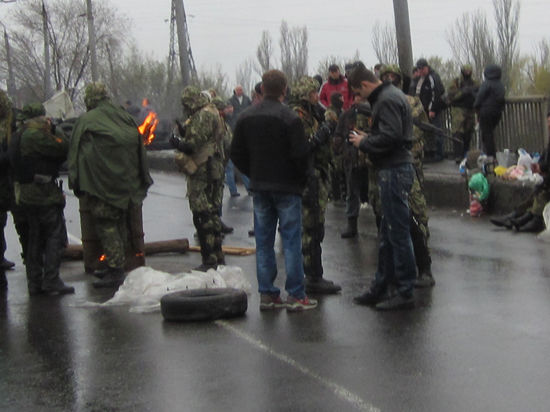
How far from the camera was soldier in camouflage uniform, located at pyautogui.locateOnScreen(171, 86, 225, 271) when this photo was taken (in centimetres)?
1113

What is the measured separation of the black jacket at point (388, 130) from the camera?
8211 mm

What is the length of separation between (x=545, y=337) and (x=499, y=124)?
35.5ft

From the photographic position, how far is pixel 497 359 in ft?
22.4

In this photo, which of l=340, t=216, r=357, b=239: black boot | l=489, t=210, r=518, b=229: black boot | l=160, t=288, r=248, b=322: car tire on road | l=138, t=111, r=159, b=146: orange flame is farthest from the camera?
l=340, t=216, r=357, b=239: black boot

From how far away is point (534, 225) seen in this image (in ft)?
42.5

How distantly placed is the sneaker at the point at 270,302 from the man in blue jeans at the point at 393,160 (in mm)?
831

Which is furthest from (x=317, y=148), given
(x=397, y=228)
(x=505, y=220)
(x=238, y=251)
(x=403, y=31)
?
(x=403, y=31)

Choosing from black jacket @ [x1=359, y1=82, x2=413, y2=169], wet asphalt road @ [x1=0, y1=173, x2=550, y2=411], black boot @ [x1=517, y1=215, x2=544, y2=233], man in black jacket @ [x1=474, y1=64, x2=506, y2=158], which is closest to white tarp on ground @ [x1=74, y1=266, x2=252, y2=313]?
wet asphalt road @ [x1=0, y1=173, x2=550, y2=411]

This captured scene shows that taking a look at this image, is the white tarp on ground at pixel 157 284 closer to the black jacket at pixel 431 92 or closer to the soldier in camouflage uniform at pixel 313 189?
the soldier in camouflage uniform at pixel 313 189

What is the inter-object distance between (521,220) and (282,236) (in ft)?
17.3

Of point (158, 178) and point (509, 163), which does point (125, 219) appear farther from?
point (158, 178)

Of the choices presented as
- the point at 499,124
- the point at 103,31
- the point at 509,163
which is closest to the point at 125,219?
the point at 509,163

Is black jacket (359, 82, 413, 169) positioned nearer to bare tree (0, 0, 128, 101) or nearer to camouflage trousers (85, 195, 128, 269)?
Result: camouflage trousers (85, 195, 128, 269)

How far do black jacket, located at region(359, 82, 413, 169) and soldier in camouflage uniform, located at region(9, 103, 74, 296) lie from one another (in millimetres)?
3442
